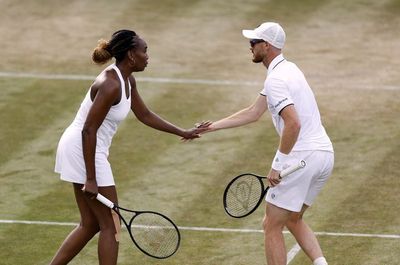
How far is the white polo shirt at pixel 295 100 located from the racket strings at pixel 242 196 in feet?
2.25

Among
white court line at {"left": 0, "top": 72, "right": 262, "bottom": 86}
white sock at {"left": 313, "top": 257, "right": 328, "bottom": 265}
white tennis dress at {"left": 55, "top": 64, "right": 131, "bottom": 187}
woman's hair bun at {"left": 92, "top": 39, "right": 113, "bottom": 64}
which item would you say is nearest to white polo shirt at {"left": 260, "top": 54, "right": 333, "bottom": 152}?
white sock at {"left": 313, "top": 257, "right": 328, "bottom": 265}

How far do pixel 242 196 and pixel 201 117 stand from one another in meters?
5.63

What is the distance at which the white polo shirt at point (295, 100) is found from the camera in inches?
498

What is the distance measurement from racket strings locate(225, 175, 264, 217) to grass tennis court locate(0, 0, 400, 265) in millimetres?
1009

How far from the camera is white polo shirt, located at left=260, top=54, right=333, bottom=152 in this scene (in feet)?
41.5

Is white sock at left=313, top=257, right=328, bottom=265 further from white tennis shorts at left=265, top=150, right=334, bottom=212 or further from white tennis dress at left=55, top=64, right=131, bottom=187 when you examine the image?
white tennis dress at left=55, top=64, right=131, bottom=187

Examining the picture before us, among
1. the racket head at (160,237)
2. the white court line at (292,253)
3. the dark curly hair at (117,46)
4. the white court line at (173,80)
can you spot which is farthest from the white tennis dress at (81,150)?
the white court line at (173,80)

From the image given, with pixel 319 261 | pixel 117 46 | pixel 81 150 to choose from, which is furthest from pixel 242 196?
pixel 117 46

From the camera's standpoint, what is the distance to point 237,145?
17.9 metres

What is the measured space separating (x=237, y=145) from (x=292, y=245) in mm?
3340

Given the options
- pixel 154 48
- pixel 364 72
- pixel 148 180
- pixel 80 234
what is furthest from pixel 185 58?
pixel 80 234

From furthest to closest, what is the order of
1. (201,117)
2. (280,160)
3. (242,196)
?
(201,117) → (242,196) → (280,160)

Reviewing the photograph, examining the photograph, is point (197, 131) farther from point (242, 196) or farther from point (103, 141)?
point (103, 141)

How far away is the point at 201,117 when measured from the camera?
61.9 ft
